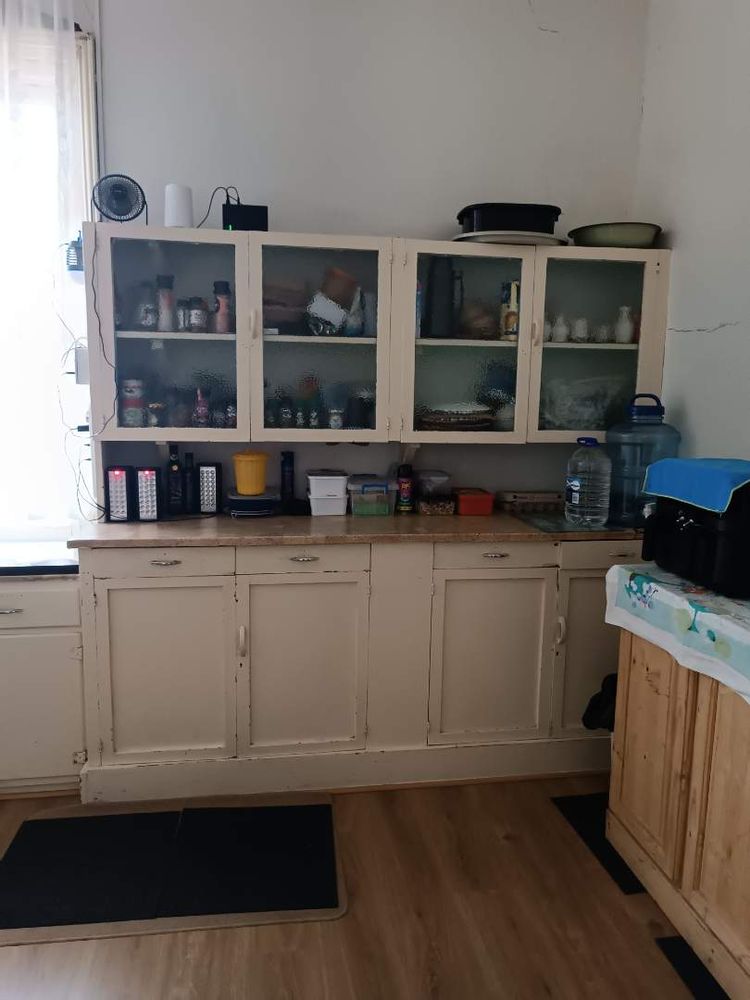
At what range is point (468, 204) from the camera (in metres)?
2.86

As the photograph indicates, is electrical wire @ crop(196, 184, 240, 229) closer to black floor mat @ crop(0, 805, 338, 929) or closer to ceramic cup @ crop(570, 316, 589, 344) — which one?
ceramic cup @ crop(570, 316, 589, 344)

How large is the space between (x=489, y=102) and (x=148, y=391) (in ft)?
5.57

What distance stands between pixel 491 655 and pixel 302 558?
75cm

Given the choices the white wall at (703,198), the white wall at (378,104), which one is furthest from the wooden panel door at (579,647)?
the white wall at (378,104)

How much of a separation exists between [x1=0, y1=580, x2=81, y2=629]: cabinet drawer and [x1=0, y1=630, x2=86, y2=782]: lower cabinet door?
0.04 meters

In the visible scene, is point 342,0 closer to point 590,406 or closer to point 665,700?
point 590,406

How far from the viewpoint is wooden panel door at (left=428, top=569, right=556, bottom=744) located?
Answer: 254 cm

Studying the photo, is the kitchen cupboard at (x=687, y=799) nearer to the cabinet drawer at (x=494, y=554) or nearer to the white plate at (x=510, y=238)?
the cabinet drawer at (x=494, y=554)

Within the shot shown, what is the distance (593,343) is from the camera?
280cm

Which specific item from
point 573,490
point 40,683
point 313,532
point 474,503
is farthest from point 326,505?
point 40,683

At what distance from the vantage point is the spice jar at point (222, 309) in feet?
8.43

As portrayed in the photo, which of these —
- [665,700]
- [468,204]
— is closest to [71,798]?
[665,700]

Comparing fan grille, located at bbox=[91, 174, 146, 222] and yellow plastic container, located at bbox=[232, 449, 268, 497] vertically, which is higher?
fan grille, located at bbox=[91, 174, 146, 222]

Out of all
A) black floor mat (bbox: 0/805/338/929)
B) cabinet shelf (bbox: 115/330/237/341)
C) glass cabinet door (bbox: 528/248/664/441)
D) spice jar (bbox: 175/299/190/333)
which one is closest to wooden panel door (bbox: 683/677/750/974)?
black floor mat (bbox: 0/805/338/929)
